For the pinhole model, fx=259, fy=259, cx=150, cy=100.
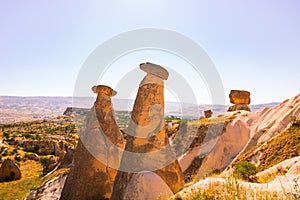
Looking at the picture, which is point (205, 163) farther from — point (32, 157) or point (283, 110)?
point (32, 157)

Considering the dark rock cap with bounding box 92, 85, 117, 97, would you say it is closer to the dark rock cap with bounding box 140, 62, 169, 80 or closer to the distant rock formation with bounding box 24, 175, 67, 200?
the dark rock cap with bounding box 140, 62, 169, 80

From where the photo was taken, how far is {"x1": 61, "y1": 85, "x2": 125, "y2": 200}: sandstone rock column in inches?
345

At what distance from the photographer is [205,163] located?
658 inches

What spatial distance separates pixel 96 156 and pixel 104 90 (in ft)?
8.70

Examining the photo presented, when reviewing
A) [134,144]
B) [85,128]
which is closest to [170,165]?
[134,144]

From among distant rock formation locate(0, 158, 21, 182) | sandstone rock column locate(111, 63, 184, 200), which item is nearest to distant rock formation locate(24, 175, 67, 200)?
sandstone rock column locate(111, 63, 184, 200)

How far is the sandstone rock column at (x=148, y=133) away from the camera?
6984 millimetres

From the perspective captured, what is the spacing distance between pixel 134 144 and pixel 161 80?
6.72 feet

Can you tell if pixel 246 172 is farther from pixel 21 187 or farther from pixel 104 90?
pixel 21 187

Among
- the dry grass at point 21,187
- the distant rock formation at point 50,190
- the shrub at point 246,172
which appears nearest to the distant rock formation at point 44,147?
the dry grass at point 21,187

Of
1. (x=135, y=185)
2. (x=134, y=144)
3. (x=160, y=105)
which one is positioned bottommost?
A: (x=135, y=185)

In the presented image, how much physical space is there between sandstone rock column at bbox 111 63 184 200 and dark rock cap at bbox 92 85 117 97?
301cm

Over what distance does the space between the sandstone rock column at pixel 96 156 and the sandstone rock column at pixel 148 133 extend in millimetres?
1812

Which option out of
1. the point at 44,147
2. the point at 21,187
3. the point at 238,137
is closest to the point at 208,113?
the point at 238,137
